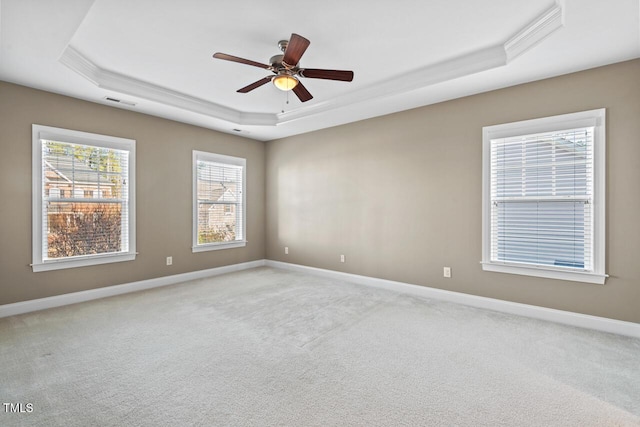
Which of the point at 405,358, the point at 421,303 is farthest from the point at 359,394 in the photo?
the point at 421,303

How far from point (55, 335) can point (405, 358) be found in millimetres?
3207

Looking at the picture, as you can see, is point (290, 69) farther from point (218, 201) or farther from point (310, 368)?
point (218, 201)

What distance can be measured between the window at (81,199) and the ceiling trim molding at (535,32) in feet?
15.7

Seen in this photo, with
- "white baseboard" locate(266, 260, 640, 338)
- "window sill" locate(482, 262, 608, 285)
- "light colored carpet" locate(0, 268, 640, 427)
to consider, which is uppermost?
"window sill" locate(482, 262, 608, 285)

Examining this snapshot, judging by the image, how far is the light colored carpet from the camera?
1.82m

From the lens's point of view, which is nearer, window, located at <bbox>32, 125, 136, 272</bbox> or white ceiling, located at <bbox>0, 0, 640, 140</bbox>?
white ceiling, located at <bbox>0, 0, 640, 140</bbox>

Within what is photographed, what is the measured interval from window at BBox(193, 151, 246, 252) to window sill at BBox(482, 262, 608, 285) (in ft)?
14.0

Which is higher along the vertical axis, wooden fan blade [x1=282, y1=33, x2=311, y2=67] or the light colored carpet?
wooden fan blade [x1=282, y1=33, x2=311, y2=67]

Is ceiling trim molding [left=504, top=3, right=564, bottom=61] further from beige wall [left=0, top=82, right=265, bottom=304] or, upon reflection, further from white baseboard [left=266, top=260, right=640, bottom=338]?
beige wall [left=0, top=82, right=265, bottom=304]

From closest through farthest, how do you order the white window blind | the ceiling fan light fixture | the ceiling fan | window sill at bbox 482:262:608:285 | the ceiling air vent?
the ceiling fan, the ceiling fan light fixture, window sill at bbox 482:262:608:285, the white window blind, the ceiling air vent

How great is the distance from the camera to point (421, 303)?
387 cm

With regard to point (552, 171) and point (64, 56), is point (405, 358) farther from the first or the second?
point (64, 56)

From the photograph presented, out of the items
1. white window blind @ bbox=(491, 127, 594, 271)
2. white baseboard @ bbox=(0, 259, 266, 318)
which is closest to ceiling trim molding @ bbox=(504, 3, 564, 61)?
white window blind @ bbox=(491, 127, 594, 271)

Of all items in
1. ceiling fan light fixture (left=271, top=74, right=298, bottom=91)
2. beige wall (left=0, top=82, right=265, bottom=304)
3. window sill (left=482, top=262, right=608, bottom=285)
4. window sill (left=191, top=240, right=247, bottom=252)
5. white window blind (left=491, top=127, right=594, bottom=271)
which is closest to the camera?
ceiling fan light fixture (left=271, top=74, right=298, bottom=91)
